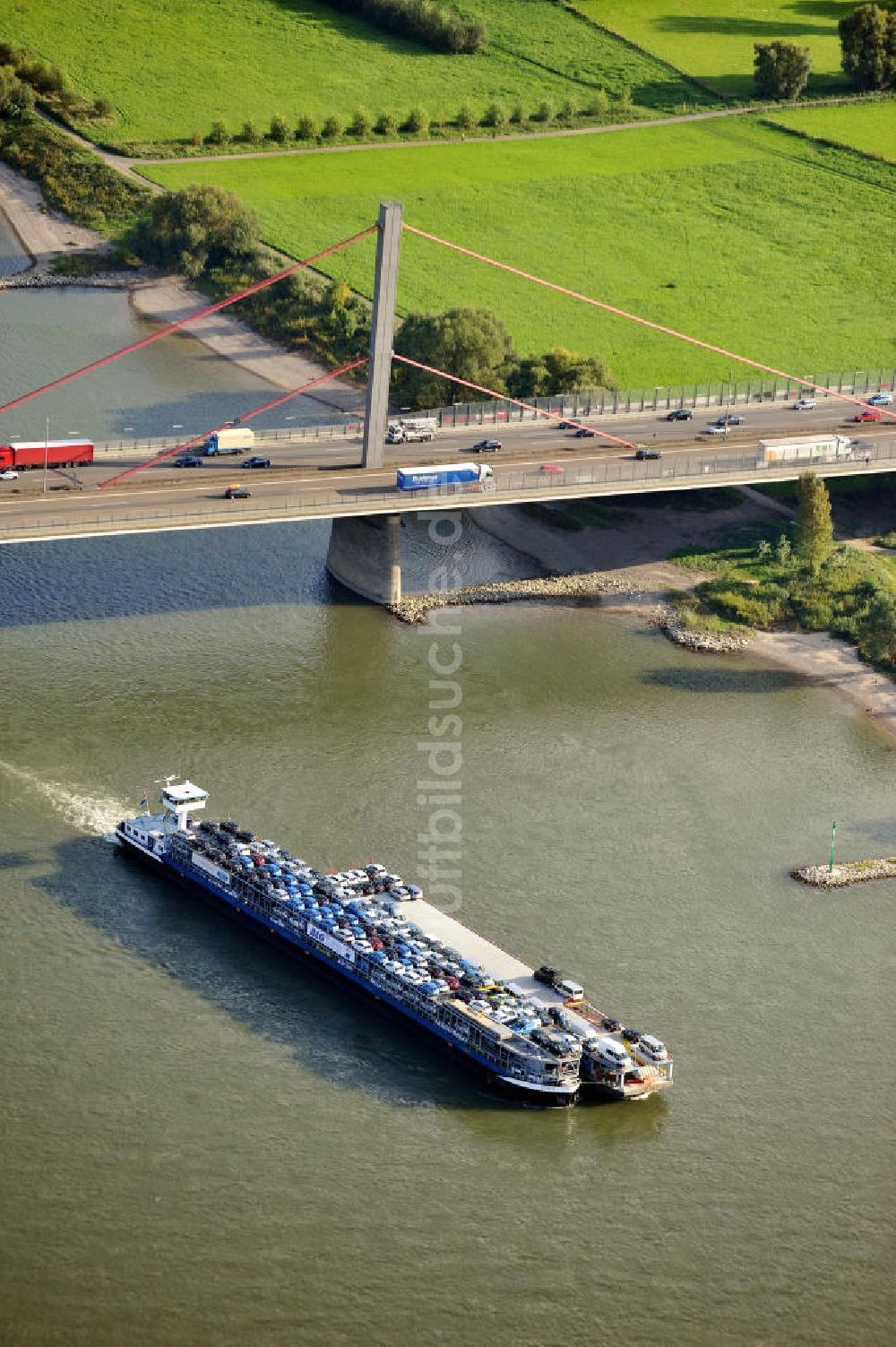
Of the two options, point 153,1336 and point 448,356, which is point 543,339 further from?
point 153,1336

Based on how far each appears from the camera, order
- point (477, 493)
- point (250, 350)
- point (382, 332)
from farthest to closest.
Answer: point (250, 350), point (477, 493), point (382, 332)

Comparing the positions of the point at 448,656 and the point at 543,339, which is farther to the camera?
the point at 543,339

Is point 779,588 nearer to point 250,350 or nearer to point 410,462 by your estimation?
point 410,462

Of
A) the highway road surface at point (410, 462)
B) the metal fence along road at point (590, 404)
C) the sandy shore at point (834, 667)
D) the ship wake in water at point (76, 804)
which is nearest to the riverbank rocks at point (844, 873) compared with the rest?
the sandy shore at point (834, 667)

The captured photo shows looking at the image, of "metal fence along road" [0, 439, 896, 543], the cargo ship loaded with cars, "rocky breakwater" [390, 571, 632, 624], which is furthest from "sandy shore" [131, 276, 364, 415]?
the cargo ship loaded with cars

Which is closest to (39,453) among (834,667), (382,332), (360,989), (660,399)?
(382,332)

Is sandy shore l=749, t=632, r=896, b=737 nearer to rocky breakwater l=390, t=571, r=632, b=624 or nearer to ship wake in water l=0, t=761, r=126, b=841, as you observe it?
rocky breakwater l=390, t=571, r=632, b=624

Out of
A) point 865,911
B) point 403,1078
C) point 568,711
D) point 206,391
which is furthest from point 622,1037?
point 206,391
